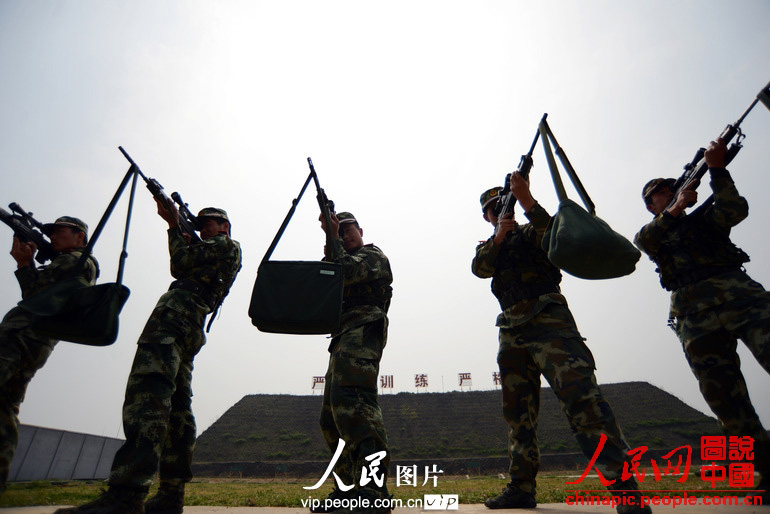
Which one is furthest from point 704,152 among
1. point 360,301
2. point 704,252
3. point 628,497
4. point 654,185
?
point 360,301

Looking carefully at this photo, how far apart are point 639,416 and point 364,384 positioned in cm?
4608

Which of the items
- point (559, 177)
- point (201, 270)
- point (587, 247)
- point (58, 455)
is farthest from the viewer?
point (58, 455)

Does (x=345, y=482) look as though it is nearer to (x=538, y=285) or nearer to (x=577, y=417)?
(x=577, y=417)

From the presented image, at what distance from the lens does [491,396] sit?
44.7 metres

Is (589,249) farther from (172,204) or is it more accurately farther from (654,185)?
(172,204)

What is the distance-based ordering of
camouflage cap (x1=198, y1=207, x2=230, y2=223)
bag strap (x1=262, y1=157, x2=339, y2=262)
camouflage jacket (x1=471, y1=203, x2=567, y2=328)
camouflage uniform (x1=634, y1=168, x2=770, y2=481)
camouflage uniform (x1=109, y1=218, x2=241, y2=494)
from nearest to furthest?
camouflage uniform (x1=109, y1=218, x2=241, y2=494) → bag strap (x1=262, y1=157, x2=339, y2=262) → camouflage uniform (x1=634, y1=168, x2=770, y2=481) → camouflage jacket (x1=471, y1=203, x2=567, y2=328) → camouflage cap (x1=198, y1=207, x2=230, y2=223)

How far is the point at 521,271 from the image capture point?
146 inches

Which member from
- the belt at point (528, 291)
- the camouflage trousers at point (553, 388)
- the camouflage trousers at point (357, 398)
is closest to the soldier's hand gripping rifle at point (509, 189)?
the belt at point (528, 291)

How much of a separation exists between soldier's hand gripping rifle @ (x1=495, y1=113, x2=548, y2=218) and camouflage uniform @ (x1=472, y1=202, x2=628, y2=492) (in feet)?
0.91

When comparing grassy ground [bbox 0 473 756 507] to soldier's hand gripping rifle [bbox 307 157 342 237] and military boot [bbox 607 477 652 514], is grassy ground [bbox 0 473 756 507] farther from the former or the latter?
soldier's hand gripping rifle [bbox 307 157 342 237]

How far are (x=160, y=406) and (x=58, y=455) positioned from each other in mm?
25638

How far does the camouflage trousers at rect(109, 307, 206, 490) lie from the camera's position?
8.52ft

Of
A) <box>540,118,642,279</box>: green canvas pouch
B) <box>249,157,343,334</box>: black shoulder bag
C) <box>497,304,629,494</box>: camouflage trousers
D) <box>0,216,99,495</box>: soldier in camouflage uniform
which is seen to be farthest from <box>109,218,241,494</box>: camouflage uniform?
<box>540,118,642,279</box>: green canvas pouch

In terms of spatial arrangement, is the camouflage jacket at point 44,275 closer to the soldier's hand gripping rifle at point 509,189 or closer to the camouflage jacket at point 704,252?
the soldier's hand gripping rifle at point 509,189
